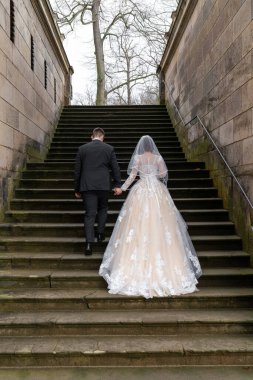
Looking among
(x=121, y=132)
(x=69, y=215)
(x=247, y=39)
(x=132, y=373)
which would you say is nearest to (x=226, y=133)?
(x=247, y=39)

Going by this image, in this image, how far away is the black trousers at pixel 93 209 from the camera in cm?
477

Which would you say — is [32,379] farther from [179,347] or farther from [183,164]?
[183,164]

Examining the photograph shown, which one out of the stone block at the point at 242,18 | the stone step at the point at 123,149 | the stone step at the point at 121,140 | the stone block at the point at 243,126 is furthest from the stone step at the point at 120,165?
the stone block at the point at 242,18

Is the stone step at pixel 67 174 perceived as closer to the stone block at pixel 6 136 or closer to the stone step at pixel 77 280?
the stone block at pixel 6 136

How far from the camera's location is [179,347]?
3338 mm

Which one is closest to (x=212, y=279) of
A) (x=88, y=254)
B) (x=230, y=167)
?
(x=88, y=254)

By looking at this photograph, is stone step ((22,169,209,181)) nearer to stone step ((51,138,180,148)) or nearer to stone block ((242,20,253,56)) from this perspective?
stone step ((51,138,180,148))

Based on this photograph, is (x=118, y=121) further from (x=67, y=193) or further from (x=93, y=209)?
(x=93, y=209)

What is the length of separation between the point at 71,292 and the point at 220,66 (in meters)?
4.26

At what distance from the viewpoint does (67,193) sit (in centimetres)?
637

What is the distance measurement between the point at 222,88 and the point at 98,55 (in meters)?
14.7

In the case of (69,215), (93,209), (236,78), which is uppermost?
(236,78)

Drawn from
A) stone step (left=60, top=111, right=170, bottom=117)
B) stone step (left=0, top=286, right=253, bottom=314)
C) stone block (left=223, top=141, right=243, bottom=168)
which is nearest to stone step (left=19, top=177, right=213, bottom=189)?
stone block (left=223, top=141, right=243, bottom=168)

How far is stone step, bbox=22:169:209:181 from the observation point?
6.91 m
